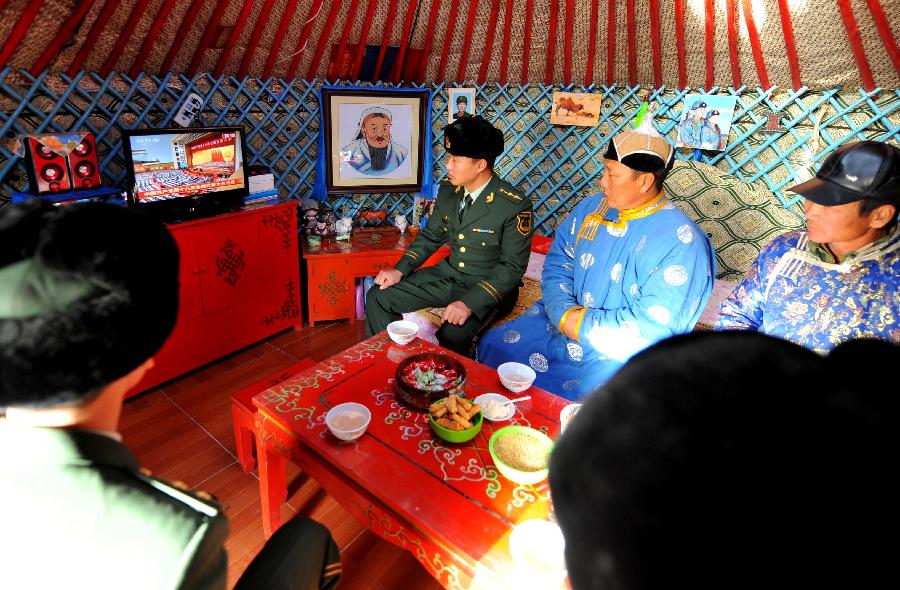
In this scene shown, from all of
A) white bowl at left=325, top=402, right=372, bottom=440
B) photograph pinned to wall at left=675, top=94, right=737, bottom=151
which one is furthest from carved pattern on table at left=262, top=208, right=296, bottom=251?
photograph pinned to wall at left=675, top=94, right=737, bottom=151

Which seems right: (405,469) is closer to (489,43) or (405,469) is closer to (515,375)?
(515,375)

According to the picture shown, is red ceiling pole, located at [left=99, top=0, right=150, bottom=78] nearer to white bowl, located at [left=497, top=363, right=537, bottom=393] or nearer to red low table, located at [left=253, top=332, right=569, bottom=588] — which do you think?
red low table, located at [left=253, top=332, right=569, bottom=588]

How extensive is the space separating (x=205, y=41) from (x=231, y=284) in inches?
58.8

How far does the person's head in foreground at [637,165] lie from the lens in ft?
6.45

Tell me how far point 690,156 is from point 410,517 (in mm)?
3141

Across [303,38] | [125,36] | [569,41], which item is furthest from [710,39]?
[125,36]

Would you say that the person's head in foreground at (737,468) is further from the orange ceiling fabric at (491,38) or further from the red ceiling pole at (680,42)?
the red ceiling pole at (680,42)

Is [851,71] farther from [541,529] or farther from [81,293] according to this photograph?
[81,293]

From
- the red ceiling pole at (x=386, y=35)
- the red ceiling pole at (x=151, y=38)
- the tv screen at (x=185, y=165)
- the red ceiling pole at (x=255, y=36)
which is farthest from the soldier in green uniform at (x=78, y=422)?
the red ceiling pole at (x=386, y=35)

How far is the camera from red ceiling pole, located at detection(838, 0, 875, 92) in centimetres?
258

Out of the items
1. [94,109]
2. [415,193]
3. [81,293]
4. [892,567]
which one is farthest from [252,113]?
[892,567]

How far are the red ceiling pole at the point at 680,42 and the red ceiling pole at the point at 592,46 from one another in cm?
50

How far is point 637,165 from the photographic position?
1982 millimetres

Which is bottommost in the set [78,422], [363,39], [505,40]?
[78,422]
